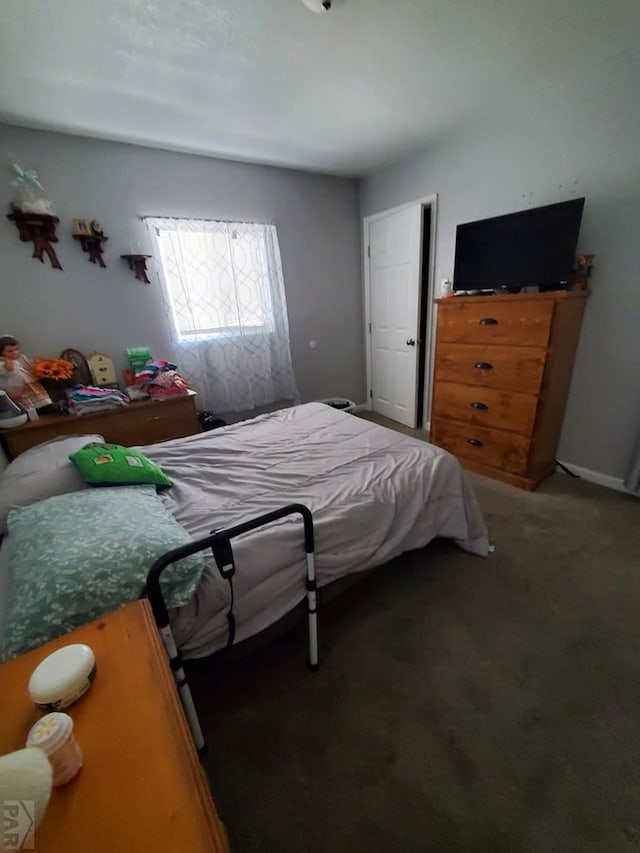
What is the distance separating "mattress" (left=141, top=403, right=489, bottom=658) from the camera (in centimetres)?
118

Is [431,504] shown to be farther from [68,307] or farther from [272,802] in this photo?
[68,307]

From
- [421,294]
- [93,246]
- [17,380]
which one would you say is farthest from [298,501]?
[421,294]

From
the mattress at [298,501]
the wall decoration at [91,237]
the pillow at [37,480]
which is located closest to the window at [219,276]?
the wall decoration at [91,237]

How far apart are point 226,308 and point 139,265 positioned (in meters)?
0.74

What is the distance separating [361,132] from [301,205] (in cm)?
96

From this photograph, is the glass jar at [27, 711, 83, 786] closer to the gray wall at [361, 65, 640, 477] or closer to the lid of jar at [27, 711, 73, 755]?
the lid of jar at [27, 711, 73, 755]

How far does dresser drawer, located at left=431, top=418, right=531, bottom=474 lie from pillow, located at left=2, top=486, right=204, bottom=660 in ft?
7.35

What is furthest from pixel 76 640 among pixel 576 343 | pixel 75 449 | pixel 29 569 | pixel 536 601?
pixel 576 343

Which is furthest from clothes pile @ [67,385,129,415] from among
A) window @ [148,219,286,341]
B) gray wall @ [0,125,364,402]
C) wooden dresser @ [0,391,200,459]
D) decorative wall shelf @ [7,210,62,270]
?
decorative wall shelf @ [7,210,62,270]

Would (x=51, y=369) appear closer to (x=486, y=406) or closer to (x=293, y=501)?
(x=293, y=501)

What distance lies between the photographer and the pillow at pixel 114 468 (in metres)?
1.38

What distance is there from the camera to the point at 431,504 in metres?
1.72

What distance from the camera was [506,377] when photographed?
2.38 m

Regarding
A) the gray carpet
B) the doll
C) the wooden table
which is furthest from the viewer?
the doll
